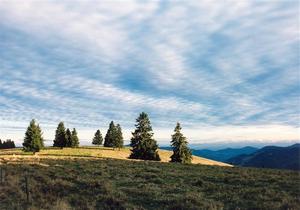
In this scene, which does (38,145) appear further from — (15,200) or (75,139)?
(15,200)

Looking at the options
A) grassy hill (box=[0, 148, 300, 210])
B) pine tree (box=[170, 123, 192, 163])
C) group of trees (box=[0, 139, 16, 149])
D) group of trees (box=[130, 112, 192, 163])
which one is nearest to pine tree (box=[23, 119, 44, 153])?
group of trees (box=[130, 112, 192, 163])

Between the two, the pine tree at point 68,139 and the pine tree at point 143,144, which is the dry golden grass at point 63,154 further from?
the pine tree at point 68,139

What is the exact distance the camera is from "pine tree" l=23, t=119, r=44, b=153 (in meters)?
77.5

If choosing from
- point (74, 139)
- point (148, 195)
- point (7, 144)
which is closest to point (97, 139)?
point (74, 139)

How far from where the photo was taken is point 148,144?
224ft

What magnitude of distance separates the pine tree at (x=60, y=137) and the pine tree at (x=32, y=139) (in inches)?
1089

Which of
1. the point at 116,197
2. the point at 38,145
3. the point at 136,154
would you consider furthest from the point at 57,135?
the point at 116,197

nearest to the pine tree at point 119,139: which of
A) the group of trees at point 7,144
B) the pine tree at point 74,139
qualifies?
the pine tree at point 74,139

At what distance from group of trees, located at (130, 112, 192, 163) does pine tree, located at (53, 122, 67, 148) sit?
147 ft

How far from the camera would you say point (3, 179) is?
25.0 meters

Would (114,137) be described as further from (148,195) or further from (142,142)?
(148,195)

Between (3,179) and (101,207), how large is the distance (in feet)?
37.5

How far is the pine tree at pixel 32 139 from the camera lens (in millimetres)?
77519

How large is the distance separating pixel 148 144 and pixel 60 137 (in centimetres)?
4764
